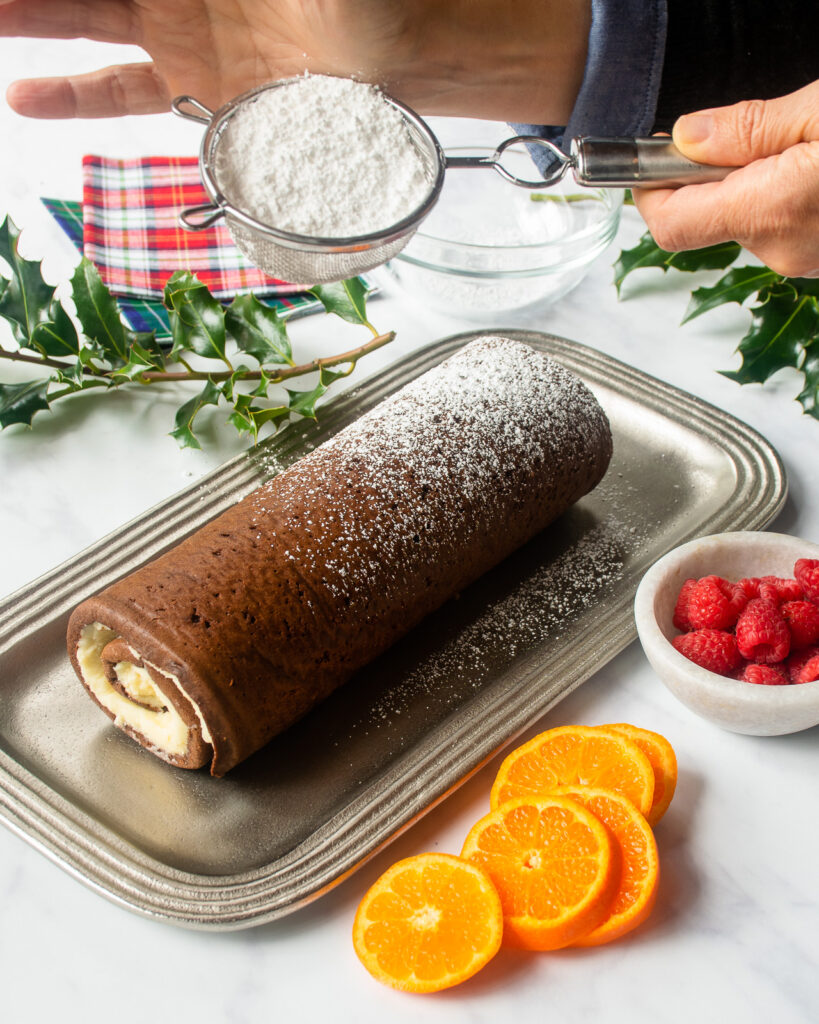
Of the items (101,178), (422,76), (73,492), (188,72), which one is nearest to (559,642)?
(73,492)

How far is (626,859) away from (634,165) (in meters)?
0.83

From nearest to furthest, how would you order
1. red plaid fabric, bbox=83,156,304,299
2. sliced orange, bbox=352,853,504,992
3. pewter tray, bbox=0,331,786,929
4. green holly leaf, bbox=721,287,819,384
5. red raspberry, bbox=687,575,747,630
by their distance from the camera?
1. sliced orange, bbox=352,853,504,992
2. pewter tray, bbox=0,331,786,929
3. red raspberry, bbox=687,575,747,630
4. green holly leaf, bbox=721,287,819,384
5. red plaid fabric, bbox=83,156,304,299

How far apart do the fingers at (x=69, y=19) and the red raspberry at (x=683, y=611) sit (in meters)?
1.20

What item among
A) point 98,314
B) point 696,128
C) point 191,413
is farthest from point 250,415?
point 696,128

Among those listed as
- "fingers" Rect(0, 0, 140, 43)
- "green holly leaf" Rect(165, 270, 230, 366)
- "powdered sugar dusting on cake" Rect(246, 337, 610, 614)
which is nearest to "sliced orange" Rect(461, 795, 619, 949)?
"powdered sugar dusting on cake" Rect(246, 337, 610, 614)

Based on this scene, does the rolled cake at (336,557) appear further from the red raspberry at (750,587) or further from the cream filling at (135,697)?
the red raspberry at (750,587)

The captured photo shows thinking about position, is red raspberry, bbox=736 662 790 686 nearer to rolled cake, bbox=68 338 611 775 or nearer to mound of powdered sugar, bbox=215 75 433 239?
rolled cake, bbox=68 338 611 775

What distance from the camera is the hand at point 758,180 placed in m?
1.18

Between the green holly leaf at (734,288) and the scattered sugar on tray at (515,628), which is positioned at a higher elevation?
the green holly leaf at (734,288)

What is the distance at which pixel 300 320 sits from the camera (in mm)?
1850

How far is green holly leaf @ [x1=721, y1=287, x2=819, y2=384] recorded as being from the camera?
1.68m

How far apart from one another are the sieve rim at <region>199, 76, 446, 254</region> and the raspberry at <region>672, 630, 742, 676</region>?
0.65 meters

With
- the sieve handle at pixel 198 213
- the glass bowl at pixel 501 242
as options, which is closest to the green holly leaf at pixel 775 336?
the glass bowl at pixel 501 242

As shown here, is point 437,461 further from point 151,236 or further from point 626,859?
point 151,236
